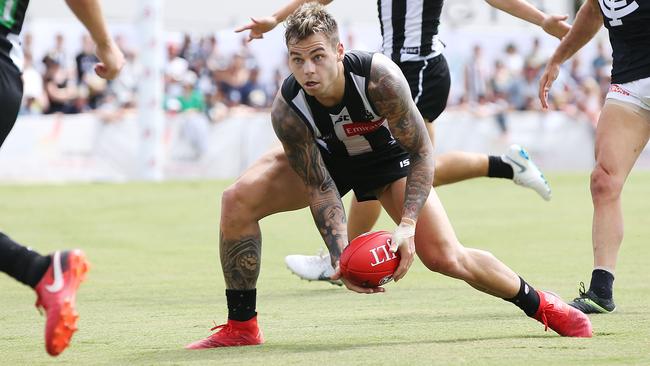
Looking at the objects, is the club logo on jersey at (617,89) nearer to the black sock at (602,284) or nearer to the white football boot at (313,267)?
the black sock at (602,284)

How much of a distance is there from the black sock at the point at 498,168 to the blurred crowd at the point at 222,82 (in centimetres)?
1132

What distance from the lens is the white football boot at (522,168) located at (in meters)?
10.1

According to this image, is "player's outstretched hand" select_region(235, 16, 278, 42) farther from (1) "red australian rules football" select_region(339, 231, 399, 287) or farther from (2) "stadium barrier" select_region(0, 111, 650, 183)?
(2) "stadium barrier" select_region(0, 111, 650, 183)

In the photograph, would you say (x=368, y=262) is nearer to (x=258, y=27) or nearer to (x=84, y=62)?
(x=258, y=27)

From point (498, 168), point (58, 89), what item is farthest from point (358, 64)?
point (58, 89)

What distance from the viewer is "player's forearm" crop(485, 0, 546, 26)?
8528 mm

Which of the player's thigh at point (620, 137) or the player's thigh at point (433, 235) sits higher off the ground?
the player's thigh at point (433, 235)

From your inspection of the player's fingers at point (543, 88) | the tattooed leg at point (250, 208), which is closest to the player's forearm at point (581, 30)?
the player's fingers at point (543, 88)

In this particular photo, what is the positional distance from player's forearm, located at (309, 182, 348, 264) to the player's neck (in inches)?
16.8

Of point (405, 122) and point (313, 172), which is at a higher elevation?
point (405, 122)

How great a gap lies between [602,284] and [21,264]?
3.58 m

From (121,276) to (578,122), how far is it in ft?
46.7

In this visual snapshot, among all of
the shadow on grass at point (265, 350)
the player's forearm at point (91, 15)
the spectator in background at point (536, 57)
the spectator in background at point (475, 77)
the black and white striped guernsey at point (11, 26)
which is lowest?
the spectator in background at point (475, 77)

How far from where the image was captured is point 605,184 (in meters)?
7.36
